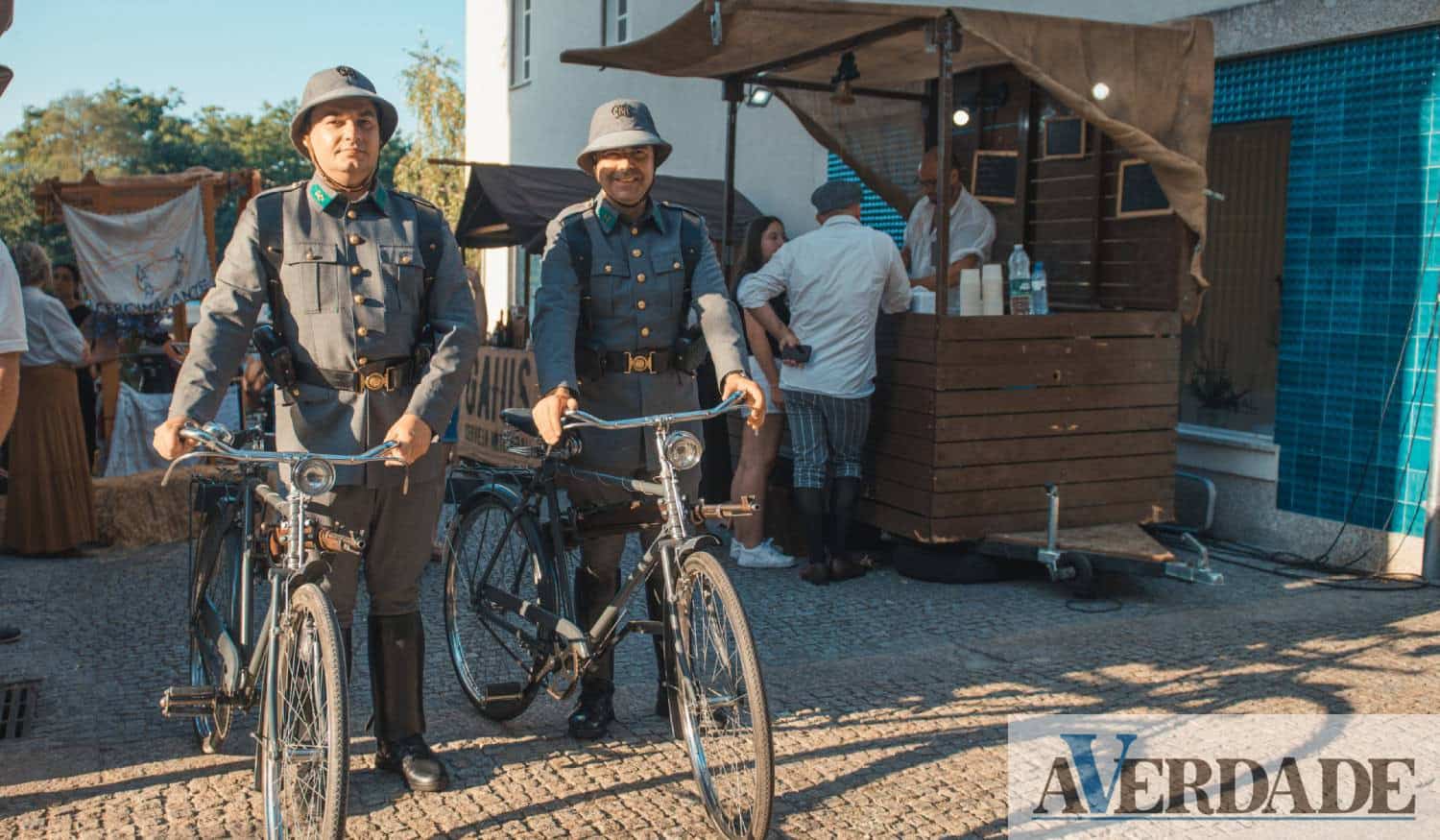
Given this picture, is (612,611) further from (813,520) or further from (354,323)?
(813,520)

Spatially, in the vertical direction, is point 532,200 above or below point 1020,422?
above

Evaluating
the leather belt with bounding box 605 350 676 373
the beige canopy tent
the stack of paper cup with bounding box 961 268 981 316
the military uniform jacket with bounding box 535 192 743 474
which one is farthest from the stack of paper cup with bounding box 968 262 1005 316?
the leather belt with bounding box 605 350 676 373

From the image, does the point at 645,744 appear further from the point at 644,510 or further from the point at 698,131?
the point at 698,131

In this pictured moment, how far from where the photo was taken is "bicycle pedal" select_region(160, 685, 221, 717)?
3.85 metres

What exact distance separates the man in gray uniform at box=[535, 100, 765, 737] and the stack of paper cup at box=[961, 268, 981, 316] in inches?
119

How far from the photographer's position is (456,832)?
3.78m

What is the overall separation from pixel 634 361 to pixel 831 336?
105 inches

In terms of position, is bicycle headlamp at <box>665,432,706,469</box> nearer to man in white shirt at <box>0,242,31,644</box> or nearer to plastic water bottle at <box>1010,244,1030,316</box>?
man in white shirt at <box>0,242,31,644</box>

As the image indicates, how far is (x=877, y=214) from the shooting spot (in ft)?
37.8

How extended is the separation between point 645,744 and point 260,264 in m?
1.99

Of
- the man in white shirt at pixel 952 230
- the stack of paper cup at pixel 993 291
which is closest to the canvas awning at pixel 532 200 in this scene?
the man in white shirt at pixel 952 230

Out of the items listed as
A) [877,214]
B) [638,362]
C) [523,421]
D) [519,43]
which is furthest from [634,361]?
[519,43]

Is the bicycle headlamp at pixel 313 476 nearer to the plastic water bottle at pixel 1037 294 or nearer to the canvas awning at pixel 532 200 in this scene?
the plastic water bottle at pixel 1037 294

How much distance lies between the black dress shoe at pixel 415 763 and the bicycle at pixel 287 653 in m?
0.47
